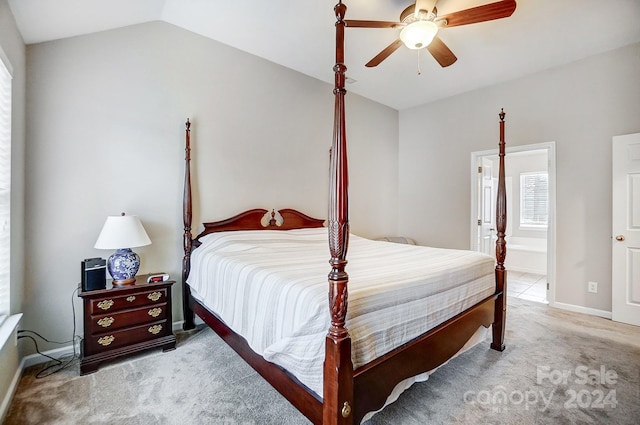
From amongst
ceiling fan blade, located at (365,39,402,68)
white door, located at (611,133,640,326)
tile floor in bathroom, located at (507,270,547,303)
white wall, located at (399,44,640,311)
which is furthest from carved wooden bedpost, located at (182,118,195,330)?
white door, located at (611,133,640,326)

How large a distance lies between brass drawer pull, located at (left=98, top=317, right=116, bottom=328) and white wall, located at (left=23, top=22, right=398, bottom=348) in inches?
21.9

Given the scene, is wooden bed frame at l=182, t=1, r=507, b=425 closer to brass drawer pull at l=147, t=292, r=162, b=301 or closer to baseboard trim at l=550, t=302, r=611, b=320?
brass drawer pull at l=147, t=292, r=162, b=301

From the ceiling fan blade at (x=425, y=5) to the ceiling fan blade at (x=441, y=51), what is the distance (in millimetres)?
373

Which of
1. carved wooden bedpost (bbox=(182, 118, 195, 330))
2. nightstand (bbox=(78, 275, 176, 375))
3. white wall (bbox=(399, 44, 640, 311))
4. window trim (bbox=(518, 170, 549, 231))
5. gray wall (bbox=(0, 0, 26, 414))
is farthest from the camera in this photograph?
window trim (bbox=(518, 170, 549, 231))

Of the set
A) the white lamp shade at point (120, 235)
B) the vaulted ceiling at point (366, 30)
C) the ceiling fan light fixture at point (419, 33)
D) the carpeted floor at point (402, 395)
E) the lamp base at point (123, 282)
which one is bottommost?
the carpeted floor at point (402, 395)

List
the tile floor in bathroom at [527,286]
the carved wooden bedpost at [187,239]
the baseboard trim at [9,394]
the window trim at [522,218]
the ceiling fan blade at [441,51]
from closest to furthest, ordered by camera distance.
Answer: the baseboard trim at [9,394], the ceiling fan blade at [441,51], the carved wooden bedpost at [187,239], the tile floor in bathroom at [527,286], the window trim at [522,218]

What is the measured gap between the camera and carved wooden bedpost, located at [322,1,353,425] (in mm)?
1219

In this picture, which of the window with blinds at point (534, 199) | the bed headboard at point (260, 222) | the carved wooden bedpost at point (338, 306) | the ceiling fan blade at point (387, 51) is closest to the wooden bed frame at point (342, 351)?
the carved wooden bedpost at point (338, 306)

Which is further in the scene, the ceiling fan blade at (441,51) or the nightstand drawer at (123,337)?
the ceiling fan blade at (441,51)

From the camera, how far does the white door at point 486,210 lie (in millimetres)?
4594

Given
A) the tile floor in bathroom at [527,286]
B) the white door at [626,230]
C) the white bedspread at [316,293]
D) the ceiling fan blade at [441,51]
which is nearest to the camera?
the white bedspread at [316,293]

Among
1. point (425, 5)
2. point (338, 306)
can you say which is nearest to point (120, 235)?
point (338, 306)

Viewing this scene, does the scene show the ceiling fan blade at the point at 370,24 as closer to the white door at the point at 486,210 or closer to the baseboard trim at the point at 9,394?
the white door at the point at 486,210

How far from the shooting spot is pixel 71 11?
219 cm
